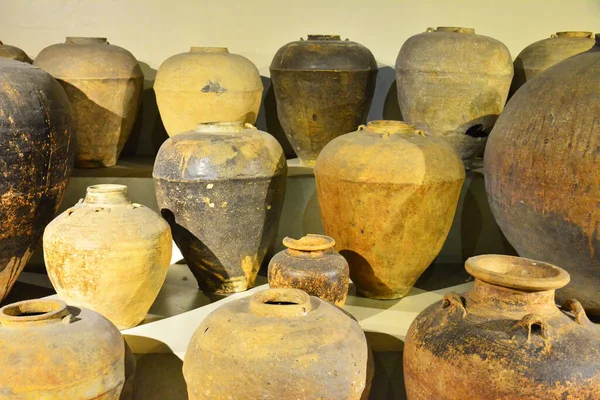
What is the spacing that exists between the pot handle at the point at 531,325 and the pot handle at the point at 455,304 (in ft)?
0.58

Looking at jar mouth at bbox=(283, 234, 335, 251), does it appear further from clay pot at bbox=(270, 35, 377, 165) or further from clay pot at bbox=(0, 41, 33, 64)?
clay pot at bbox=(0, 41, 33, 64)

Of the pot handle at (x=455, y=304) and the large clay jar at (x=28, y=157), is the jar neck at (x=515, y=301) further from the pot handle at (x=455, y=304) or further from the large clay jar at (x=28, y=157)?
the large clay jar at (x=28, y=157)

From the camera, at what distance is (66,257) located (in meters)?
2.99

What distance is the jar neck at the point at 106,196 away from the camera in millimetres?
3096

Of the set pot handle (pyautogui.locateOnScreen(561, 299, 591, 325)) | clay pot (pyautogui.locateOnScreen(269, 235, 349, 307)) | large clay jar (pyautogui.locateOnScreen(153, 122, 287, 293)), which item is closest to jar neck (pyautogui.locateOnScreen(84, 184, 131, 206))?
large clay jar (pyautogui.locateOnScreen(153, 122, 287, 293))

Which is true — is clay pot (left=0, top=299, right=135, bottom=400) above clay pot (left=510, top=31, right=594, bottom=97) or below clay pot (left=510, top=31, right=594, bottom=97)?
below

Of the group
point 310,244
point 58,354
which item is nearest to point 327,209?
point 310,244

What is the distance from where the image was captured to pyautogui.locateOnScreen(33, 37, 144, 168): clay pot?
4.21 meters


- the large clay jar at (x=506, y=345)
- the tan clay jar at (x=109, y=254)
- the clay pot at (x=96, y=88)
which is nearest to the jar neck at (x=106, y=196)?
the tan clay jar at (x=109, y=254)

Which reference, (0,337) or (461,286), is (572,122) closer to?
(461,286)

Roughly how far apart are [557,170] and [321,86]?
197cm

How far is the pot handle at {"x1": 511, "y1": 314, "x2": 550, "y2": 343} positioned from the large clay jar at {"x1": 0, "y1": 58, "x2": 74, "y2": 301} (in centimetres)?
231

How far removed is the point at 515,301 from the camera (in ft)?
7.33

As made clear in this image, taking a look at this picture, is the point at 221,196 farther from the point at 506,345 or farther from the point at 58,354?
the point at 506,345
